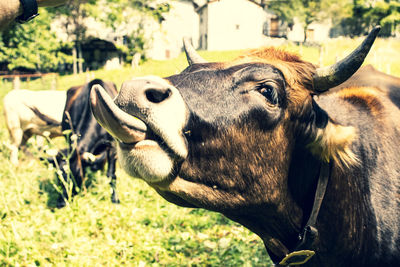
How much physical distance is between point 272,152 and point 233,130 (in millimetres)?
282

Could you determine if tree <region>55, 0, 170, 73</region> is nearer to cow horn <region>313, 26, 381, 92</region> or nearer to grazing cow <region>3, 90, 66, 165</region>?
grazing cow <region>3, 90, 66, 165</region>

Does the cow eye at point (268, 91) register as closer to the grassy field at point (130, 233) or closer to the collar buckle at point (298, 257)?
the grassy field at point (130, 233)

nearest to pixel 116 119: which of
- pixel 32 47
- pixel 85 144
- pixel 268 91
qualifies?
pixel 268 91

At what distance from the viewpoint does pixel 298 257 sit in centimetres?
199

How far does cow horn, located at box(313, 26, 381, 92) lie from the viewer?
1.63 meters

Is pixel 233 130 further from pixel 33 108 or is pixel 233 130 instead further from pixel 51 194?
pixel 33 108

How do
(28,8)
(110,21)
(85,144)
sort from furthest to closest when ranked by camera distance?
(110,21)
(85,144)
(28,8)

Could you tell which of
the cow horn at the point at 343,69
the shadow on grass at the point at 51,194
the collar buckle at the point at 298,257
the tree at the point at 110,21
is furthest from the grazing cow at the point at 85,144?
the tree at the point at 110,21

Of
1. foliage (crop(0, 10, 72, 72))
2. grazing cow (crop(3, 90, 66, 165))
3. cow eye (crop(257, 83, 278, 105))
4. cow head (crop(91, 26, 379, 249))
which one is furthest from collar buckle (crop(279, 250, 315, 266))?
foliage (crop(0, 10, 72, 72))

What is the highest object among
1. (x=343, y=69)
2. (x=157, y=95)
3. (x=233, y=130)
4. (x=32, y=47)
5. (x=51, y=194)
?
(x=32, y=47)

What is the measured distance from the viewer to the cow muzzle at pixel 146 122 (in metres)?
1.46

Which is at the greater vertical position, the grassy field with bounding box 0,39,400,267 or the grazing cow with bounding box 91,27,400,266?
the grazing cow with bounding box 91,27,400,266

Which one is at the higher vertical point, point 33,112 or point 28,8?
point 28,8

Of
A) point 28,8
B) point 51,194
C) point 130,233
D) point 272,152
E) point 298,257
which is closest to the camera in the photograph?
point 272,152
